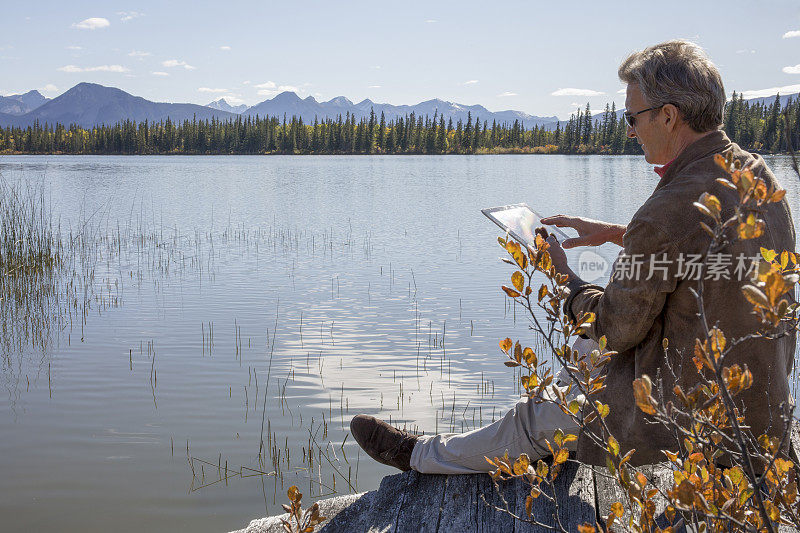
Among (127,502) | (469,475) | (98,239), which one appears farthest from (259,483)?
(98,239)

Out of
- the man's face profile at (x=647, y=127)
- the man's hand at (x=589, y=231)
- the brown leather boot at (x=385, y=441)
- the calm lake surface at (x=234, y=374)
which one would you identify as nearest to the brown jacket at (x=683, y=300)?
the man's face profile at (x=647, y=127)

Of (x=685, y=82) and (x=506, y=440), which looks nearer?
(x=685, y=82)

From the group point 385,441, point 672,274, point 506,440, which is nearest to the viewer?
point 672,274

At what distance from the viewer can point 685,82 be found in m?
2.30

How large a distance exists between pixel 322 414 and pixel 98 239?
10.9 meters

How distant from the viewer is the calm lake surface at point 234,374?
4539mm

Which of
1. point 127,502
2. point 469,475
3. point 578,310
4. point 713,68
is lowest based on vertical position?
point 127,502

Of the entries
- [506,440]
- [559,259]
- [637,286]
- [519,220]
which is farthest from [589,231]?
[506,440]

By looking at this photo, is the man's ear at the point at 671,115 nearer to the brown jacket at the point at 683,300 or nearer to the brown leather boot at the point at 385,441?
the brown jacket at the point at 683,300

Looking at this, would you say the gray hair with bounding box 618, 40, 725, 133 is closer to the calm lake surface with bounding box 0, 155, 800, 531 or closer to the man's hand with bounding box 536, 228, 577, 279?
the man's hand with bounding box 536, 228, 577, 279

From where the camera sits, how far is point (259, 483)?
4594mm

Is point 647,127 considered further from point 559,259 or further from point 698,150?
point 559,259

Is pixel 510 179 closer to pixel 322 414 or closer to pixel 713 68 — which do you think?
pixel 322 414

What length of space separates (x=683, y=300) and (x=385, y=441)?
148 centimetres
